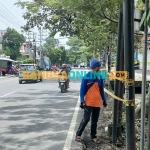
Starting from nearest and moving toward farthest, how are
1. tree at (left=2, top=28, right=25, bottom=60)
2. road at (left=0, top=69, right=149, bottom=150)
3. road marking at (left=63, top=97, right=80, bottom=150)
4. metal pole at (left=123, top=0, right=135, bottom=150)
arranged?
metal pole at (left=123, top=0, right=135, bottom=150), road marking at (left=63, top=97, right=80, bottom=150), road at (left=0, top=69, right=149, bottom=150), tree at (left=2, top=28, right=25, bottom=60)

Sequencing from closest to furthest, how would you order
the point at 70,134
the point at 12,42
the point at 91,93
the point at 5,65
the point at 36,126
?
1. the point at 91,93
2. the point at 70,134
3. the point at 36,126
4. the point at 5,65
5. the point at 12,42

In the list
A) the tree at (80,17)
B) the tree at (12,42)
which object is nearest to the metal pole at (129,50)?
the tree at (80,17)

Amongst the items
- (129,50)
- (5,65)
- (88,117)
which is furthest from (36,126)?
(5,65)

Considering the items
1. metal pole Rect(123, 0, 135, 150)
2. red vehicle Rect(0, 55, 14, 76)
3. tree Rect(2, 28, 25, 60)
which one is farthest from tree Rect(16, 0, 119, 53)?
tree Rect(2, 28, 25, 60)

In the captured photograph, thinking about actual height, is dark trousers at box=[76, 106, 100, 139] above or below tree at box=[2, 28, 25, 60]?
below

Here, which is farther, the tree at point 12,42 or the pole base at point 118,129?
the tree at point 12,42

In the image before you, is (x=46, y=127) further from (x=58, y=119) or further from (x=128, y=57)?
(x=128, y=57)

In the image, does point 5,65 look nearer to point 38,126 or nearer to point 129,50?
point 38,126

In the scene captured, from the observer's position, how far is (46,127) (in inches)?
280

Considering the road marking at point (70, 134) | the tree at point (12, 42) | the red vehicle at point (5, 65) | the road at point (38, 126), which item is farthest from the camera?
the tree at point (12, 42)

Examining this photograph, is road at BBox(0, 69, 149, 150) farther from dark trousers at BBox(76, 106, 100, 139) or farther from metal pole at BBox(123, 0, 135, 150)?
metal pole at BBox(123, 0, 135, 150)

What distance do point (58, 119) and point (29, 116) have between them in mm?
960

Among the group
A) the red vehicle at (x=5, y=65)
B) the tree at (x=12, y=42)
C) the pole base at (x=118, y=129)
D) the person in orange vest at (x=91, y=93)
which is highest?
the tree at (x=12, y=42)

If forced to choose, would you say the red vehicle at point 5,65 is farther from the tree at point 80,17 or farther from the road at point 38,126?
the road at point 38,126
